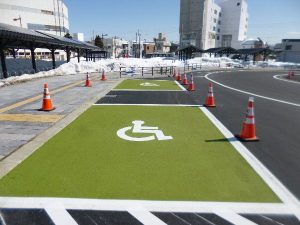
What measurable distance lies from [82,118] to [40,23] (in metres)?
103

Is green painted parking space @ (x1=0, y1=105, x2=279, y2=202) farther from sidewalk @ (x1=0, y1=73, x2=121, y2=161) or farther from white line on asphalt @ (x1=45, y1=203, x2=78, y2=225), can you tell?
sidewalk @ (x1=0, y1=73, x2=121, y2=161)

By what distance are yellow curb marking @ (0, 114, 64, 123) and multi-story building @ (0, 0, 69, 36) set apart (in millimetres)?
93297

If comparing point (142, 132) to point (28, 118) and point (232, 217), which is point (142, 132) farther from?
point (232, 217)

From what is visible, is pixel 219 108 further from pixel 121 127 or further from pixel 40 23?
pixel 40 23

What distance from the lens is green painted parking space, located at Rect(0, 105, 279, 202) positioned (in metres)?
3.96

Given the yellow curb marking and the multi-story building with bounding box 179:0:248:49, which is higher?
the multi-story building with bounding box 179:0:248:49

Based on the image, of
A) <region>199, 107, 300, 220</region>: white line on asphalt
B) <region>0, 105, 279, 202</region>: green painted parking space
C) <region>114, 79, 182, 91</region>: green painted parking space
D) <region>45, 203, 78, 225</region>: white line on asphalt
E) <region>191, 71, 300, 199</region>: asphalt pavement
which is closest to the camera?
<region>45, 203, 78, 225</region>: white line on asphalt

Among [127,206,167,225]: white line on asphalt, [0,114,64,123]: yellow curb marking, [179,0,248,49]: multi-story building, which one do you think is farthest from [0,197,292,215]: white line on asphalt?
[179,0,248,49]: multi-story building

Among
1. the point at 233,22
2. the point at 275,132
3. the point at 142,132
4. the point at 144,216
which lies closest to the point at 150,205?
the point at 144,216

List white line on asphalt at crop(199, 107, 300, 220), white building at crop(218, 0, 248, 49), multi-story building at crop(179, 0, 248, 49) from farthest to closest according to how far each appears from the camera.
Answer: white building at crop(218, 0, 248, 49) < multi-story building at crop(179, 0, 248, 49) < white line on asphalt at crop(199, 107, 300, 220)

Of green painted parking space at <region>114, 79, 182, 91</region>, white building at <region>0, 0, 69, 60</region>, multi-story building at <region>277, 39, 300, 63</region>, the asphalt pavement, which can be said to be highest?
white building at <region>0, 0, 69, 60</region>

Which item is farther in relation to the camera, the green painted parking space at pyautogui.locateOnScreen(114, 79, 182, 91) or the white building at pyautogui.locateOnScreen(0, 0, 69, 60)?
the white building at pyautogui.locateOnScreen(0, 0, 69, 60)

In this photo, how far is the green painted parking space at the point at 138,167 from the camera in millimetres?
3961

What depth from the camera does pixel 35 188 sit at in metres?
4.05
